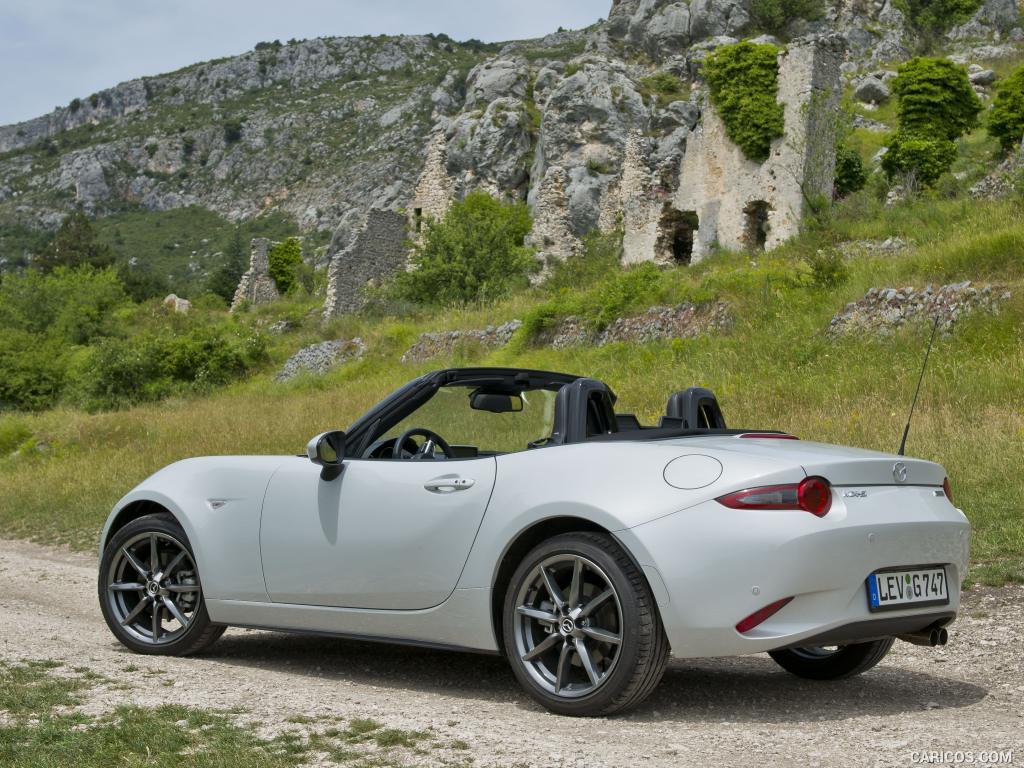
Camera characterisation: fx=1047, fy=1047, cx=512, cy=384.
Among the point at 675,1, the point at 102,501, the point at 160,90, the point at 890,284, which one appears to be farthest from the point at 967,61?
the point at 160,90

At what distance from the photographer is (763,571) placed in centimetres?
391

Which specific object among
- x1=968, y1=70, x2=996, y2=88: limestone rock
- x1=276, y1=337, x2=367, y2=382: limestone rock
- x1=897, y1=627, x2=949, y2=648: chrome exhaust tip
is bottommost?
x1=897, y1=627, x2=949, y2=648: chrome exhaust tip

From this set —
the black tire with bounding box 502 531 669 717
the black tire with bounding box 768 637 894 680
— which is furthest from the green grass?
the black tire with bounding box 768 637 894 680

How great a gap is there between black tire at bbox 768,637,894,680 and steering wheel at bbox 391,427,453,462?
75.2 inches

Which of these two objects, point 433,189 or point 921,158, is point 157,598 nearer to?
point 921,158

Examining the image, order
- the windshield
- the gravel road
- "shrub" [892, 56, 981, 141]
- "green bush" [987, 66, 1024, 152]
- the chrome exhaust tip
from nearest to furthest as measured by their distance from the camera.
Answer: the gravel road < the chrome exhaust tip < the windshield < "green bush" [987, 66, 1024, 152] < "shrub" [892, 56, 981, 141]

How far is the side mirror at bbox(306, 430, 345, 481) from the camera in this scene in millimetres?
5148

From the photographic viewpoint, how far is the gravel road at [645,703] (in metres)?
3.70

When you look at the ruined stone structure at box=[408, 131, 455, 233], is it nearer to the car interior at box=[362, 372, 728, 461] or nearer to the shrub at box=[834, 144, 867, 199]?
the shrub at box=[834, 144, 867, 199]

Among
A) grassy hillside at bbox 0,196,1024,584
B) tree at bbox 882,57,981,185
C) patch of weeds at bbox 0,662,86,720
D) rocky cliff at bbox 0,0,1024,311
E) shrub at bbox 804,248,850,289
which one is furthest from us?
tree at bbox 882,57,981,185

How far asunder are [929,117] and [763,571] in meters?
39.0

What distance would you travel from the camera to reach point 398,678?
5305mm

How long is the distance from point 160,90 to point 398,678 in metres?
164

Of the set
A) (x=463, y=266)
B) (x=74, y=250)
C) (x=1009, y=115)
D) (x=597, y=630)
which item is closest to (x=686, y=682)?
(x=597, y=630)
